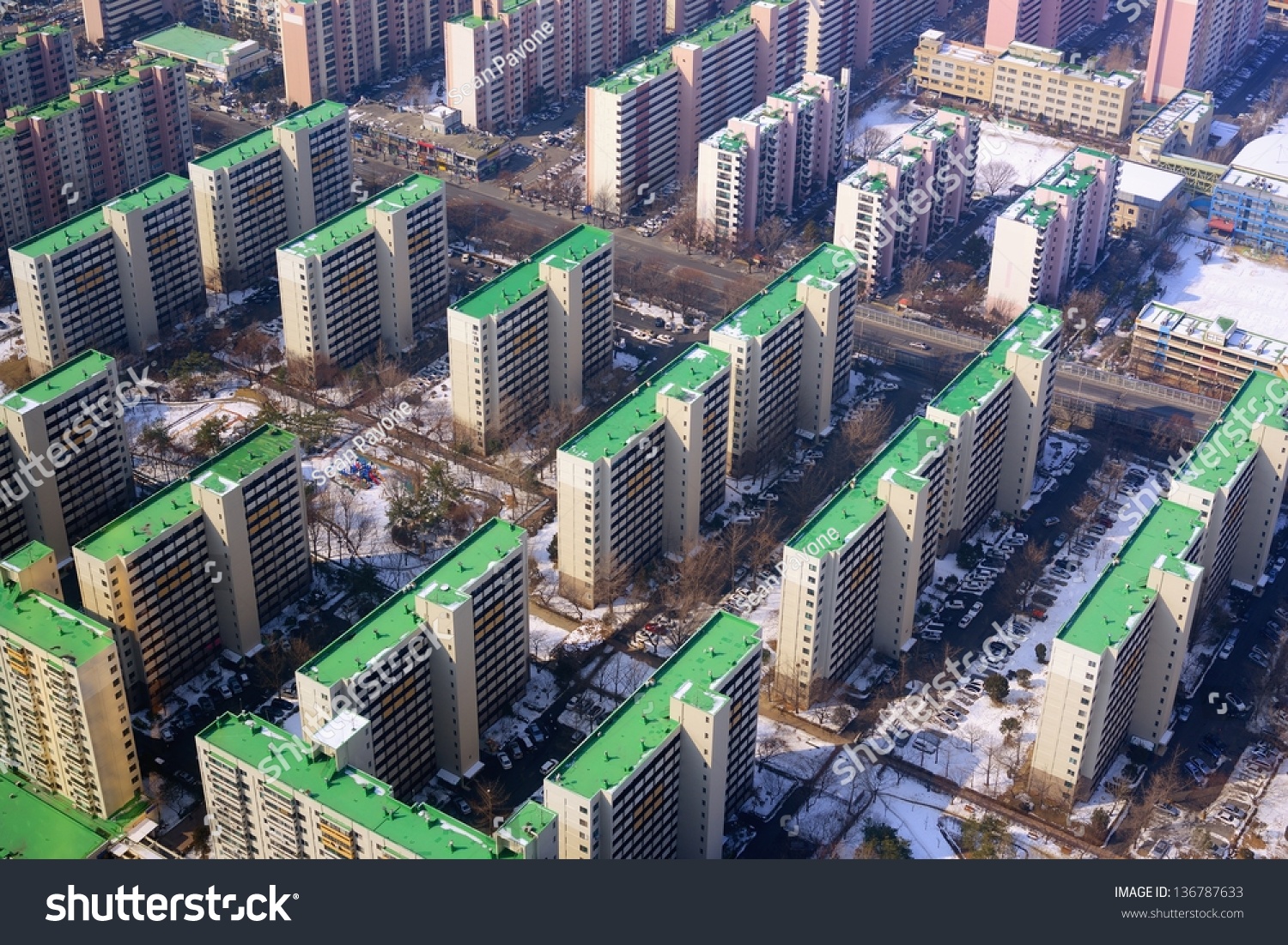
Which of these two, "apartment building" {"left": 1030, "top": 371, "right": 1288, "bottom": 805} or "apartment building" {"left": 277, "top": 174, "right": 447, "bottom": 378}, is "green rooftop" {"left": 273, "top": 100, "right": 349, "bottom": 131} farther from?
"apartment building" {"left": 1030, "top": 371, "right": 1288, "bottom": 805}

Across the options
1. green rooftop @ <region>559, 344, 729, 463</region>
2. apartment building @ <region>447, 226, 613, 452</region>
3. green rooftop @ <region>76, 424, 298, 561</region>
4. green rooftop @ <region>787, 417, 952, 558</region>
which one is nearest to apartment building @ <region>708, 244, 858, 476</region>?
green rooftop @ <region>559, 344, 729, 463</region>

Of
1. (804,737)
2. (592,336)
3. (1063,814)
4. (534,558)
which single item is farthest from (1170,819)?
(592,336)

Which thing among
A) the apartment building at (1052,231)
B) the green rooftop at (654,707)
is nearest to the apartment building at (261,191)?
the apartment building at (1052,231)

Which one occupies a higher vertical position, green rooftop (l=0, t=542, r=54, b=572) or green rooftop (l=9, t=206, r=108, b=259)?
green rooftop (l=9, t=206, r=108, b=259)

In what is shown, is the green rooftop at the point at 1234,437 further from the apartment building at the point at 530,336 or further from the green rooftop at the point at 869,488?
the apartment building at the point at 530,336

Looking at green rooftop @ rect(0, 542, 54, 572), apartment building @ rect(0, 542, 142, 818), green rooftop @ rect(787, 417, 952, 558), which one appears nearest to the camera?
apartment building @ rect(0, 542, 142, 818)

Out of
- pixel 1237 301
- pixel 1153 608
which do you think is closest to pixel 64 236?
pixel 1153 608

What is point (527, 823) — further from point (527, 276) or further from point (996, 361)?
point (527, 276)
